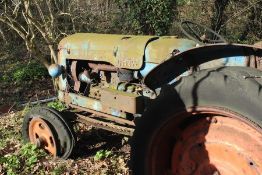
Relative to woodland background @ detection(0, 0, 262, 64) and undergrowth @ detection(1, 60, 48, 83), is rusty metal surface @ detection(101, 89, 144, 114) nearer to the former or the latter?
undergrowth @ detection(1, 60, 48, 83)

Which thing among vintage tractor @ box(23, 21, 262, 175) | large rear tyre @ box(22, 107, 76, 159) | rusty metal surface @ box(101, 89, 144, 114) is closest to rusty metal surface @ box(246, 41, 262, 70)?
vintage tractor @ box(23, 21, 262, 175)

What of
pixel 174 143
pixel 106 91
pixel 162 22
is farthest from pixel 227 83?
pixel 162 22

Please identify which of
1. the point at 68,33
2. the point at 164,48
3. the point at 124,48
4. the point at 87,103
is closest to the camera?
the point at 164,48

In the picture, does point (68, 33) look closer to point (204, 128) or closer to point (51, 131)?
point (51, 131)

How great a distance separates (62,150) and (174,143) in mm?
2003

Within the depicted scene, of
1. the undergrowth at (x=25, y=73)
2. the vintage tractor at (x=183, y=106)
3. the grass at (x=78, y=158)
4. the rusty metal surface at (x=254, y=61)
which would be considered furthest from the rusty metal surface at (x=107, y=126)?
the undergrowth at (x=25, y=73)

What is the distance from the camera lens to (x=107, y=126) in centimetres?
482

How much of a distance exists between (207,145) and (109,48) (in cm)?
205

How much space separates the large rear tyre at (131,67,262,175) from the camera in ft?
8.80

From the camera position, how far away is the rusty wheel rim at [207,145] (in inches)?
110

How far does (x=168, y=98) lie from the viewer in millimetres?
3021

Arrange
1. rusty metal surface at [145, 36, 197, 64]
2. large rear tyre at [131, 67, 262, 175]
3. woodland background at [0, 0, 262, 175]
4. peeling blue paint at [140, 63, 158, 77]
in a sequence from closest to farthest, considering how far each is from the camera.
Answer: large rear tyre at [131, 67, 262, 175], rusty metal surface at [145, 36, 197, 64], peeling blue paint at [140, 63, 158, 77], woodland background at [0, 0, 262, 175]

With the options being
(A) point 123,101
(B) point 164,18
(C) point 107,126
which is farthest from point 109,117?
(B) point 164,18

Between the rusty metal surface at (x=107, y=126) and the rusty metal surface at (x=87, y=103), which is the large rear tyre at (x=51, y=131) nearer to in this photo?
the rusty metal surface at (x=107, y=126)
